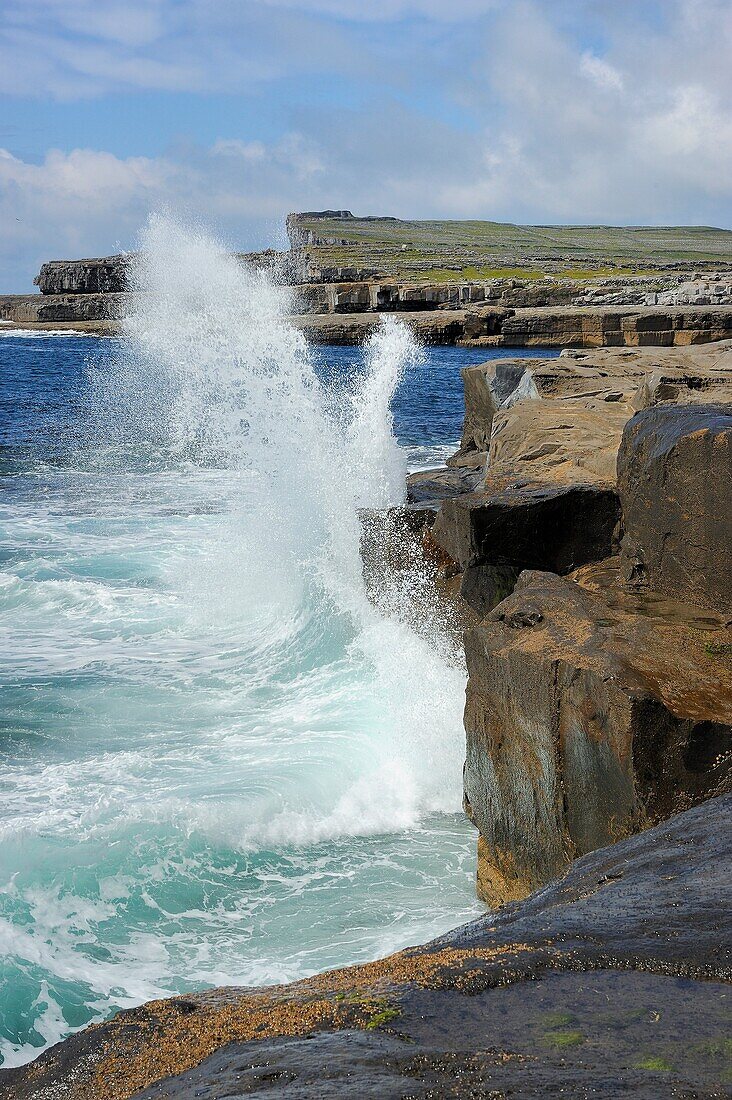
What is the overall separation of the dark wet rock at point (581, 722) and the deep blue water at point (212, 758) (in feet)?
2.43

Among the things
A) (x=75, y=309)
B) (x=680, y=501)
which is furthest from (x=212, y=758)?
(x=75, y=309)

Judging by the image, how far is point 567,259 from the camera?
3376 inches

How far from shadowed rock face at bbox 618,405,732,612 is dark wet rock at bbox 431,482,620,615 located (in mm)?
1032

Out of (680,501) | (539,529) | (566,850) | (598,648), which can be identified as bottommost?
(566,850)

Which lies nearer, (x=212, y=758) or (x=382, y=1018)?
(x=382, y=1018)

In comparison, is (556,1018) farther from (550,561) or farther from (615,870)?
(550,561)

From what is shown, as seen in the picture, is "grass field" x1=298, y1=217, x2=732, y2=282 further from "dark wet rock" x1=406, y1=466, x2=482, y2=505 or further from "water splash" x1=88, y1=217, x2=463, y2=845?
"dark wet rock" x1=406, y1=466, x2=482, y2=505

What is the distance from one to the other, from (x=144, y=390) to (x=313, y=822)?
29381mm

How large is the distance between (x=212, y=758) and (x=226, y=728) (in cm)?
61

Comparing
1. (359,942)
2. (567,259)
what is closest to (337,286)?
(567,259)

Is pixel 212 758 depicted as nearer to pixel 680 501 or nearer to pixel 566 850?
pixel 566 850

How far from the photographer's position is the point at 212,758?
6906mm

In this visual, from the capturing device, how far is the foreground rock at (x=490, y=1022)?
1.97m

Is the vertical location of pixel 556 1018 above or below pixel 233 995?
above
